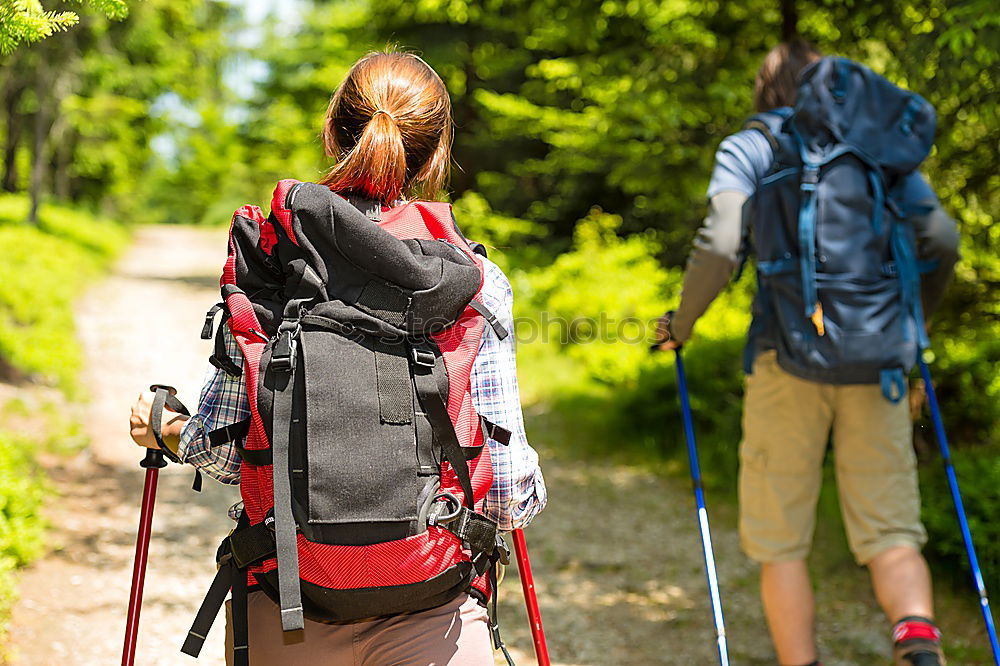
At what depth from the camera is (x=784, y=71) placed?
3.65 metres

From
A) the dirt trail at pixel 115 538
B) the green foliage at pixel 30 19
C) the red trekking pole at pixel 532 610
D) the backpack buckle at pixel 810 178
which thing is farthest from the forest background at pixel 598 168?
the backpack buckle at pixel 810 178

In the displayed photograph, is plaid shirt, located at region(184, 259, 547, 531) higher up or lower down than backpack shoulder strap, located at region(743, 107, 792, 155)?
lower down

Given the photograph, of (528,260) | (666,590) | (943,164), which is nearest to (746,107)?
(943,164)

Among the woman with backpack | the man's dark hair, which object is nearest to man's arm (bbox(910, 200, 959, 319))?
the man's dark hair

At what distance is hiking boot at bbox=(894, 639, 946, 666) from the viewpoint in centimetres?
298

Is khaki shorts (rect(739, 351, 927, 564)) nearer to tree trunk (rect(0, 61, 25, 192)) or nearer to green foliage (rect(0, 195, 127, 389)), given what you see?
green foliage (rect(0, 195, 127, 389))

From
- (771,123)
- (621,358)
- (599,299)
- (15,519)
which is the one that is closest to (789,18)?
(771,123)

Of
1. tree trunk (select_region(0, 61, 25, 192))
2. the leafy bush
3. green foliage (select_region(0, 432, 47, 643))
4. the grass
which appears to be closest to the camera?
green foliage (select_region(0, 432, 47, 643))

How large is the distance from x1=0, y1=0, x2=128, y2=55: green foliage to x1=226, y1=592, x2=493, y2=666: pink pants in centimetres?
145

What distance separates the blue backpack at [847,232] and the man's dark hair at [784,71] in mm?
276

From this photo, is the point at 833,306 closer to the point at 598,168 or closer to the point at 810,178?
the point at 810,178

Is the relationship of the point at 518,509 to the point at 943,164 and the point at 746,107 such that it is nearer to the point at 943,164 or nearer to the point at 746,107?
the point at 943,164

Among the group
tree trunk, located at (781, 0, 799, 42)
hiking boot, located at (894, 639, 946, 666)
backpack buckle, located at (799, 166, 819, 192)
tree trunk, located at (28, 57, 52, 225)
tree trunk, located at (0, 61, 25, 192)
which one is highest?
tree trunk, located at (0, 61, 25, 192)

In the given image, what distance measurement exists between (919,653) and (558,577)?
8.25ft
